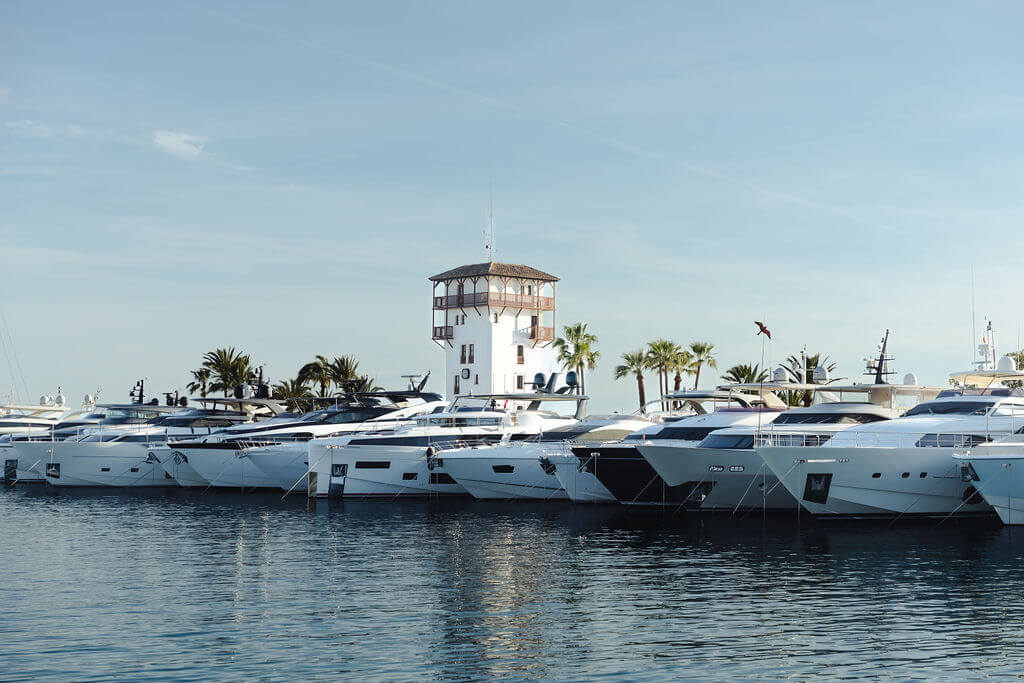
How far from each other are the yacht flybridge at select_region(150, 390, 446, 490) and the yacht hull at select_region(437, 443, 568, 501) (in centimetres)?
Result: 913

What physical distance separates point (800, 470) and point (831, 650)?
18332 mm

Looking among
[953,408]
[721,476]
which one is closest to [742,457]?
[721,476]

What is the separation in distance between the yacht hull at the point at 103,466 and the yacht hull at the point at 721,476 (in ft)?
102

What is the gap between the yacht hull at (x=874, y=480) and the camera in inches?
1428

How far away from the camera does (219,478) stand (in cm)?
5597

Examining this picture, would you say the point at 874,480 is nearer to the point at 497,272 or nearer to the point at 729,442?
the point at 729,442

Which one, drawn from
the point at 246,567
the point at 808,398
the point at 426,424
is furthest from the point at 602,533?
the point at 808,398

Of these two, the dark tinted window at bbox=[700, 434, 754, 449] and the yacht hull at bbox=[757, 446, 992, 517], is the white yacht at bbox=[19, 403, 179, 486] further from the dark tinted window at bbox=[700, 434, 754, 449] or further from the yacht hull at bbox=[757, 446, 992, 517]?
the yacht hull at bbox=[757, 446, 992, 517]

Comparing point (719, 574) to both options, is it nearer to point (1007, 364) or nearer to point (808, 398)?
point (1007, 364)

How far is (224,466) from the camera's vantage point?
183ft

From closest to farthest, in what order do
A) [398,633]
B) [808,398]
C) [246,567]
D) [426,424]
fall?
[398,633]
[246,567]
[426,424]
[808,398]

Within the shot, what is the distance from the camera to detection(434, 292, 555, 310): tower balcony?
307 feet

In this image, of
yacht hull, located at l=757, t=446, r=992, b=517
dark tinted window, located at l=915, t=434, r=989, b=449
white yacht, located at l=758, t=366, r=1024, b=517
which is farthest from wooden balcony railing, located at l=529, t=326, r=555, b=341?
dark tinted window, located at l=915, t=434, r=989, b=449

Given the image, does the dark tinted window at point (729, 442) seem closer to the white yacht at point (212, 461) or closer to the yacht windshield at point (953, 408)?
the yacht windshield at point (953, 408)
